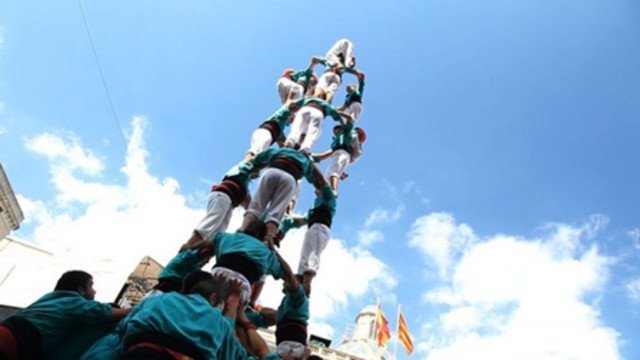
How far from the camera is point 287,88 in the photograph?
7.84 metres

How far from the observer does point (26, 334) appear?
2566mm

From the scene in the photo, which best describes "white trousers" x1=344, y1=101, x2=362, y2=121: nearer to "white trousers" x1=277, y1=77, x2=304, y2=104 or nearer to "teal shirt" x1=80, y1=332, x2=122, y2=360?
"white trousers" x1=277, y1=77, x2=304, y2=104

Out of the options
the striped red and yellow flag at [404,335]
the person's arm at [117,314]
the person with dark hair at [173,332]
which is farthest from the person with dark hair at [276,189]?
the striped red and yellow flag at [404,335]

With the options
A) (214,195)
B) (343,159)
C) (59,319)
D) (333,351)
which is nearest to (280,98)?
(343,159)

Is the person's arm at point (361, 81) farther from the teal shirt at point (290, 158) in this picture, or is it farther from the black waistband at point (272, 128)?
the teal shirt at point (290, 158)

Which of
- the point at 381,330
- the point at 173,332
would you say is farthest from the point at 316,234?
the point at 381,330

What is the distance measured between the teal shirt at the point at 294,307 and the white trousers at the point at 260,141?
224cm

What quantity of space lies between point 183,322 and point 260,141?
437 centimetres

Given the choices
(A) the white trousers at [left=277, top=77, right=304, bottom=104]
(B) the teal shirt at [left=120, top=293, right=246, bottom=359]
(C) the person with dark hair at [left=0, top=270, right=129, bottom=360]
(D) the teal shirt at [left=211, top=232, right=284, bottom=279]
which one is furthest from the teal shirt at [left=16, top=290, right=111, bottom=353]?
(A) the white trousers at [left=277, top=77, right=304, bottom=104]

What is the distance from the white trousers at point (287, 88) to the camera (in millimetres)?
7656

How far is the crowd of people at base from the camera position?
224cm

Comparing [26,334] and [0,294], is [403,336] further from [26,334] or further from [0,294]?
[26,334]

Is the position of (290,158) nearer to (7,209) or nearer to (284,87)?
(284,87)

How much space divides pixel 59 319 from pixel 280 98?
5.92 m
